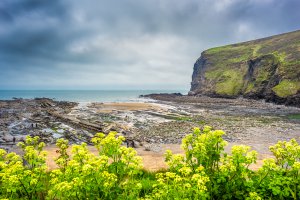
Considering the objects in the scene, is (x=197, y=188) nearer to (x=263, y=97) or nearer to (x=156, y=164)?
(x=156, y=164)

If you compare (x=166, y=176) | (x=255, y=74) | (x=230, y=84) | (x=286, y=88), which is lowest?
(x=166, y=176)

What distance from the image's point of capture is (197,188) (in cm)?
627

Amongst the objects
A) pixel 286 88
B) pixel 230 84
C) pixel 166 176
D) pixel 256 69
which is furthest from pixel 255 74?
pixel 166 176

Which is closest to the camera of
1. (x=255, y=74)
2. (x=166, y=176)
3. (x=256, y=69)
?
(x=166, y=176)

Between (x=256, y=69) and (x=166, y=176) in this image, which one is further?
(x=256, y=69)

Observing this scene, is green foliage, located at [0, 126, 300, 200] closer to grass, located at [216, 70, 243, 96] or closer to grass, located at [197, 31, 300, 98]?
grass, located at [197, 31, 300, 98]

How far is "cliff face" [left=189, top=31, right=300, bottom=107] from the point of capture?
94875 mm

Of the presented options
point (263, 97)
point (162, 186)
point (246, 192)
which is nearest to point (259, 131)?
point (246, 192)

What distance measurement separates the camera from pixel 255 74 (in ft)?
399

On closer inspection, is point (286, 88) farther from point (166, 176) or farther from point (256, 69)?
point (166, 176)

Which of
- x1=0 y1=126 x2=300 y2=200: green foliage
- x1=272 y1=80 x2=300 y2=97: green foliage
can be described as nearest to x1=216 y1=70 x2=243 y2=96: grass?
x1=272 y1=80 x2=300 y2=97: green foliage

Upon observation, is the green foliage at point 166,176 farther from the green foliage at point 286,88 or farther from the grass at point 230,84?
the grass at point 230,84

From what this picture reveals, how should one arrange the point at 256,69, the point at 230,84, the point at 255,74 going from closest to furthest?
1. the point at 255,74
2. the point at 256,69
3. the point at 230,84

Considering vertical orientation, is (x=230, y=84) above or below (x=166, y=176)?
above
